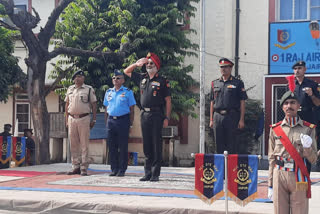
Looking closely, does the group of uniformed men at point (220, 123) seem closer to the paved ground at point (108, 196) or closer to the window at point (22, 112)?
the paved ground at point (108, 196)

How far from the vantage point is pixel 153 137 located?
919 centimetres

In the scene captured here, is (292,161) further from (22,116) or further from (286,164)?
(22,116)

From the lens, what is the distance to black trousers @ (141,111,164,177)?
9.14m

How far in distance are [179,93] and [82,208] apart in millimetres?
11426

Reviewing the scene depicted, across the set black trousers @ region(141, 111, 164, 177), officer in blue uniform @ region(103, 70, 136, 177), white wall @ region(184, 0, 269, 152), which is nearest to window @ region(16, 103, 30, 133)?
white wall @ region(184, 0, 269, 152)

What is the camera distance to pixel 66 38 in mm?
17641

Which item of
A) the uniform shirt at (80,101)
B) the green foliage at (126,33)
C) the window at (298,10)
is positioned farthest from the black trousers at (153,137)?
the window at (298,10)

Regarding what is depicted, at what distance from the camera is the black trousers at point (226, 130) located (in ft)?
28.9

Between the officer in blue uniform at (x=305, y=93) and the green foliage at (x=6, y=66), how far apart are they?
372 inches

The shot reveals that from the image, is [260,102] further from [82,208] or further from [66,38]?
[82,208]

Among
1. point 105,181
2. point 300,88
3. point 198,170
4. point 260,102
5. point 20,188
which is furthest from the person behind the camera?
point 260,102

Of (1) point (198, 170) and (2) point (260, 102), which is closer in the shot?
(1) point (198, 170)

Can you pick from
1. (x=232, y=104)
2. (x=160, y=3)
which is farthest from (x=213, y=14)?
(x=232, y=104)

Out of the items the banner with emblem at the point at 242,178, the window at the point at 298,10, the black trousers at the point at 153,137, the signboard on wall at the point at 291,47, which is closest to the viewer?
the banner with emblem at the point at 242,178
